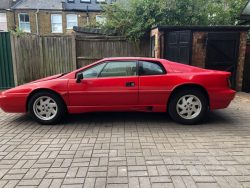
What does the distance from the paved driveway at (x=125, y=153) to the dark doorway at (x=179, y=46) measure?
324 centimetres

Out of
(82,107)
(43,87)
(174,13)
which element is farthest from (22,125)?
(174,13)

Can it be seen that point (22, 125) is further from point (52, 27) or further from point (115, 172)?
point (52, 27)

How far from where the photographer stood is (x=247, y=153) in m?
3.59

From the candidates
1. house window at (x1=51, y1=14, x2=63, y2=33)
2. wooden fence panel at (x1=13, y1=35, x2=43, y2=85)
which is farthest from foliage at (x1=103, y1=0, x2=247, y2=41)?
house window at (x1=51, y1=14, x2=63, y2=33)

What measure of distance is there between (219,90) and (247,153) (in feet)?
5.46

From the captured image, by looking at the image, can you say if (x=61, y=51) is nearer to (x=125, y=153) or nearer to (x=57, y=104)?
(x=57, y=104)

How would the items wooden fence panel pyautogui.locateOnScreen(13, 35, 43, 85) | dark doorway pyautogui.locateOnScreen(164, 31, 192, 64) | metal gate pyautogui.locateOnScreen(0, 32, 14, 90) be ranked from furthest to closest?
1. wooden fence panel pyautogui.locateOnScreen(13, 35, 43, 85)
2. metal gate pyautogui.locateOnScreen(0, 32, 14, 90)
3. dark doorway pyautogui.locateOnScreen(164, 31, 192, 64)

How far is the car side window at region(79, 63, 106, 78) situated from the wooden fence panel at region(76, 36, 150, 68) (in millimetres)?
5050

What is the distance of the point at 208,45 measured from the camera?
26.8 ft

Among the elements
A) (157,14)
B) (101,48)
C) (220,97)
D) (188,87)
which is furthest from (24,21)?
(220,97)

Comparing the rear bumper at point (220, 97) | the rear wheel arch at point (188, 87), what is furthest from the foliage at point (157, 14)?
the rear bumper at point (220, 97)

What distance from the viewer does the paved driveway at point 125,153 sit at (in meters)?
2.86

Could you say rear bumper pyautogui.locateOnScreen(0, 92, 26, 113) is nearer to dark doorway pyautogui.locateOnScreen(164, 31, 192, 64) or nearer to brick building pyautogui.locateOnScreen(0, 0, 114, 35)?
dark doorway pyautogui.locateOnScreen(164, 31, 192, 64)

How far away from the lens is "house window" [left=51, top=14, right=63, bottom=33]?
2623 centimetres
